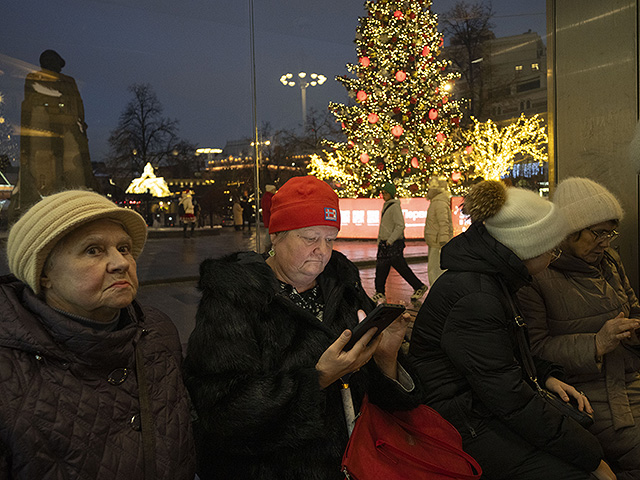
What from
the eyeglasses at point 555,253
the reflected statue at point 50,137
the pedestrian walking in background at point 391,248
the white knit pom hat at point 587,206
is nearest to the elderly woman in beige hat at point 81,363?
the eyeglasses at point 555,253

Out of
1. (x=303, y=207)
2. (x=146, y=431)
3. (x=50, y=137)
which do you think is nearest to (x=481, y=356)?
(x=303, y=207)

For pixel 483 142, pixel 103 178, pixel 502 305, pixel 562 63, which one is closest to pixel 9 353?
pixel 502 305

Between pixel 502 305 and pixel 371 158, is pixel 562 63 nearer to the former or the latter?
pixel 502 305

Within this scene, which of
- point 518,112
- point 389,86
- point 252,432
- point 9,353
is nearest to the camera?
point 9,353

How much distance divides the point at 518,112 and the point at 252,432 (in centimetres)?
1878

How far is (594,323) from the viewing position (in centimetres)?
266

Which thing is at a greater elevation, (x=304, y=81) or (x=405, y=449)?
(x=304, y=81)

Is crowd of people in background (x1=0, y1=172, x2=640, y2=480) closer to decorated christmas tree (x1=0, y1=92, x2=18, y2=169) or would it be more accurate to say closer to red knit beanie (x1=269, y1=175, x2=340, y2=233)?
red knit beanie (x1=269, y1=175, x2=340, y2=233)

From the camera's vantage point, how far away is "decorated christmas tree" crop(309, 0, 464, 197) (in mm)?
15688

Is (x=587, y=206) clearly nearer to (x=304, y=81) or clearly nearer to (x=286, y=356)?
(x=286, y=356)

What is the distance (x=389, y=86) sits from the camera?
16062 millimetres

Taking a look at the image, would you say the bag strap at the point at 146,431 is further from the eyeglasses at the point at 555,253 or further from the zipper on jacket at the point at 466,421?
the eyeglasses at the point at 555,253

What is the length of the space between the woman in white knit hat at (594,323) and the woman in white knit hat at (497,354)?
0.19 metres

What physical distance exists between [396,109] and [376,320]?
15167 millimetres
